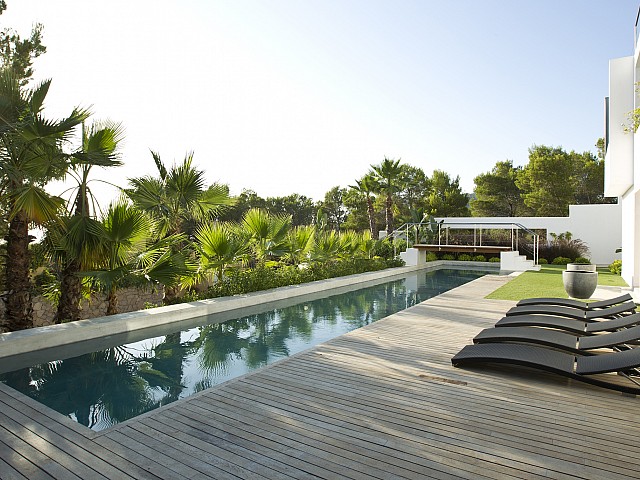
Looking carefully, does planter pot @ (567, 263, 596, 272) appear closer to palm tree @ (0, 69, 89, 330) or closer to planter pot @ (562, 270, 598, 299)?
planter pot @ (562, 270, 598, 299)

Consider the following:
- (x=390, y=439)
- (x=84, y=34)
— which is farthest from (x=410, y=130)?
(x=390, y=439)

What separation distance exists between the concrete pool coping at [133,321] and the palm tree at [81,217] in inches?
23.7

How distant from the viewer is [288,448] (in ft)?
10.4

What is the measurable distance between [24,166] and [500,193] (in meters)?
41.7

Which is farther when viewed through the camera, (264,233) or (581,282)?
(264,233)

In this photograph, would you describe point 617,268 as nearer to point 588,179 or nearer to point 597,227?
point 597,227

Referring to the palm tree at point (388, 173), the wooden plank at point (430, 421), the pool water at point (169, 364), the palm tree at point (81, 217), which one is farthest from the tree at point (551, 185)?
the wooden plank at point (430, 421)

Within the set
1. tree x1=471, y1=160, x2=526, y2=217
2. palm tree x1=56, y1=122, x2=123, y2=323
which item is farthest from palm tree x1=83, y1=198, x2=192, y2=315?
tree x1=471, y1=160, x2=526, y2=217

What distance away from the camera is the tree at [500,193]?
1647 inches

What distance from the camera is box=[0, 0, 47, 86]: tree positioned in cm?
1170

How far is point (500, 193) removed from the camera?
42.2m

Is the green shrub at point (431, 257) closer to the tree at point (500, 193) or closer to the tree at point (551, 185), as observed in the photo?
the tree at point (551, 185)

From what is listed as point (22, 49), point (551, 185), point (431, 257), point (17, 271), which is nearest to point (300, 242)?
point (17, 271)

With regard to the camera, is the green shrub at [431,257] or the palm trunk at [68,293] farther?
the green shrub at [431,257]
